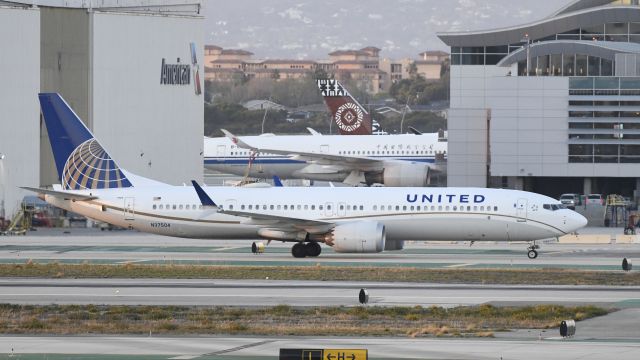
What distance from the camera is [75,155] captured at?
Result: 6016 cm

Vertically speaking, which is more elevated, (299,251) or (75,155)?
(75,155)

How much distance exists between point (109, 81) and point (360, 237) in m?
39.7

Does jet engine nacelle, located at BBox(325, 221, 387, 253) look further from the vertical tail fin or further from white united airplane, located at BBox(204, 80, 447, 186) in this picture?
white united airplane, located at BBox(204, 80, 447, 186)

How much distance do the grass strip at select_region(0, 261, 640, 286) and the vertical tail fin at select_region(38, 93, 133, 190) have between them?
9.38m

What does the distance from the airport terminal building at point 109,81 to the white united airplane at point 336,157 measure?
16.7ft

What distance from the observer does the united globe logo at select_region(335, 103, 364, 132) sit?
132m

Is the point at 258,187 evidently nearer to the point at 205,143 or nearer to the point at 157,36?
the point at 157,36

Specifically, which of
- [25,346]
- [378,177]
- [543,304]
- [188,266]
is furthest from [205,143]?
[25,346]

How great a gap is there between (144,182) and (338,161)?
3575 cm

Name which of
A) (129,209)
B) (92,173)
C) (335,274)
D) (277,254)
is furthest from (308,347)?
(92,173)

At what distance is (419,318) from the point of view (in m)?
35.0

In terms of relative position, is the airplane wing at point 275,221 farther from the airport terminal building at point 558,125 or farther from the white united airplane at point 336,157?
the airport terminal building at point 558,125

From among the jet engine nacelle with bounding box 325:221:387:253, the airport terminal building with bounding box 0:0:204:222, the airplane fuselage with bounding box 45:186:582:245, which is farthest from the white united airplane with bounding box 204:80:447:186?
the jet engine nacelle with bounding box 325:221:387:253

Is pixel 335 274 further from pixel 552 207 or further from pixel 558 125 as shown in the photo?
pixel 558 125
